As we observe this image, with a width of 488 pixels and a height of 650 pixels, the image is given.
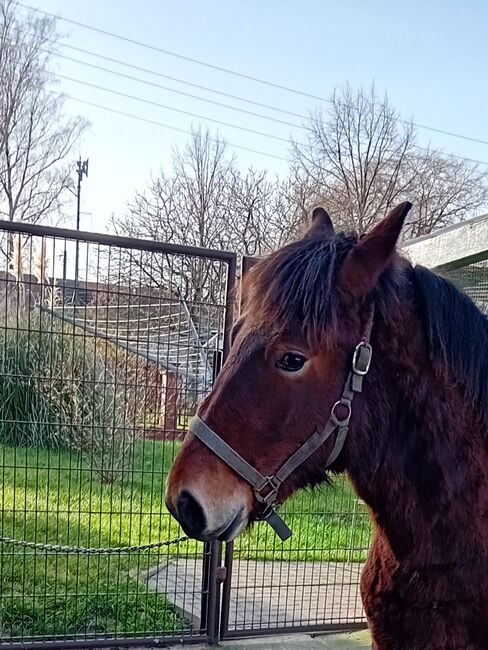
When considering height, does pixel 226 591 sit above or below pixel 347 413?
below

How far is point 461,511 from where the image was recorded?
1.45 metres

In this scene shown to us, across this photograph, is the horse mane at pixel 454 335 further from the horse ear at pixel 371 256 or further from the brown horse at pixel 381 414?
the horse ear at pixel 371 256

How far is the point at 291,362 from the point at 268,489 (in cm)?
30

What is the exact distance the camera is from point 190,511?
51.2 inches

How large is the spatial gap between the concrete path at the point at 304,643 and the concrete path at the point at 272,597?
75mm

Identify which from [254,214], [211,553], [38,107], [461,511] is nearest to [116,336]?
[211,553]

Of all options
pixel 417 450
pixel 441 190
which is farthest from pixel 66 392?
pixel 441 190

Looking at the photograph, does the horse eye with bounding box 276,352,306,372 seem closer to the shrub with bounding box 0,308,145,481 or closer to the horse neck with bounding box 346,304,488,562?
the horse neck with bounding box 346,304,488,562

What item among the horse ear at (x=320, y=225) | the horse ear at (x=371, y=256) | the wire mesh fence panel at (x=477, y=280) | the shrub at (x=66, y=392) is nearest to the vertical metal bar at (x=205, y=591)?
the shrub at (x=66, y=392)

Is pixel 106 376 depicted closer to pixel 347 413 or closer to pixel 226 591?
pixel 226 591

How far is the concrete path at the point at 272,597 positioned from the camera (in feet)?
11.8

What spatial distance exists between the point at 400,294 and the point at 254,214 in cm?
1469

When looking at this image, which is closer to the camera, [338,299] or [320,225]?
[338,299]

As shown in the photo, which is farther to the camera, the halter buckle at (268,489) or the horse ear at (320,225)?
the horse ear at (320,225)
